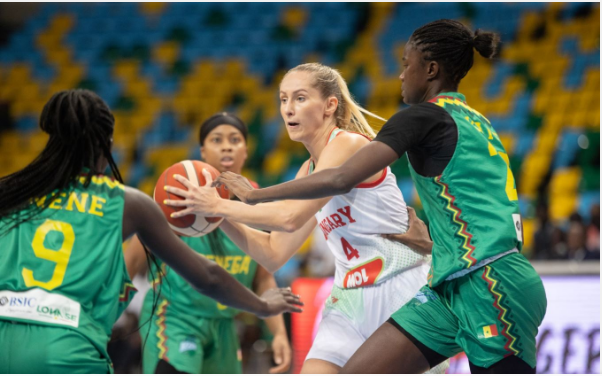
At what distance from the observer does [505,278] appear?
295 cm

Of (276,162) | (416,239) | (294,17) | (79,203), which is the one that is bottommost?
(79,203)

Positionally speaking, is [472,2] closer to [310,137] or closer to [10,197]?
[310,137]

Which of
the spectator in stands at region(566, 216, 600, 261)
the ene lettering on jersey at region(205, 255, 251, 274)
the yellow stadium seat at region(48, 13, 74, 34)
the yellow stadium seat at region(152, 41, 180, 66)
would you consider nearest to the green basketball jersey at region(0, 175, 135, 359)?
the ene lettering on jersey at region(205, 255, 251, 274)

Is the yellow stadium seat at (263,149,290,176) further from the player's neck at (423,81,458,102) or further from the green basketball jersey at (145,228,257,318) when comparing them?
the player's neck at (423,81,458,102)

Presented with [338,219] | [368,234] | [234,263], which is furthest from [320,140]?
[234,263]

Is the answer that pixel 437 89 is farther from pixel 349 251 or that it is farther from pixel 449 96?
pixel 349 251

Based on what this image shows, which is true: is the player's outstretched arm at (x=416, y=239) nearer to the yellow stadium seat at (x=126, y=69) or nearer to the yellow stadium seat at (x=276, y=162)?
the yellow stadium seat at (x=276, y=162)

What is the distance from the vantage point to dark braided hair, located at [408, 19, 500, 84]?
317cm

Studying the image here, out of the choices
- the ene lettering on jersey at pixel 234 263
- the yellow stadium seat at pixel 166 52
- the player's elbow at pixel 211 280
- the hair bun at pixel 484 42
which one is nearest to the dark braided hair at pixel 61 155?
the player's elbow at pixel 211 280

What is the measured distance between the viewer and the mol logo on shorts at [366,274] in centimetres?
371

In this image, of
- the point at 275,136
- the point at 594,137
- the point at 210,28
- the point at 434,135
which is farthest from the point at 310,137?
the point at 210,28

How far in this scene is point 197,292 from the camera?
4773 millimetres

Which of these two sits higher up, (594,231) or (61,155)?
(594,231)

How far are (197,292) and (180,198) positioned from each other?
1.27 m
